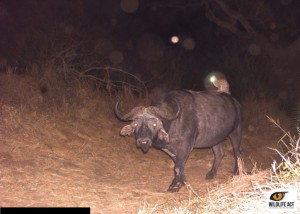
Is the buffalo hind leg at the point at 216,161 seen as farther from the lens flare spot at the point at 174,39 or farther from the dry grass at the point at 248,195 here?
the lens flare spot at the point at 174,39

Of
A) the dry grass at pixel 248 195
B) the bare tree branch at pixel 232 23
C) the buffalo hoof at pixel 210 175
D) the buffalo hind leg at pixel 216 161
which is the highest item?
the bare tree branch at pixel 232 23

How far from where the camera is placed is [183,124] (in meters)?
9.30

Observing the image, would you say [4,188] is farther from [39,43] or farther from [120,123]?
[39,43]

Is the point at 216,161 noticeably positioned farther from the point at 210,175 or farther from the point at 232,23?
the point at 232,23

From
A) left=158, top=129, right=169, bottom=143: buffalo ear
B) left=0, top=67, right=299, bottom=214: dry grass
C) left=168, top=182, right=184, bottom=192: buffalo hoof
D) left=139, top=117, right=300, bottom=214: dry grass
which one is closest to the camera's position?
left=139, top=117, right=300, bottom=214: dry grass

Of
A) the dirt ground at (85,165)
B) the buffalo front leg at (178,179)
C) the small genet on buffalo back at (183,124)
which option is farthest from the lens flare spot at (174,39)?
the buffalo front leg at (178,179)

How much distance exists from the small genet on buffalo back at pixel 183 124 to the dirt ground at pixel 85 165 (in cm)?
70

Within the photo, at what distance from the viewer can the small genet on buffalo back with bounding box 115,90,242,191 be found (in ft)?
28.8

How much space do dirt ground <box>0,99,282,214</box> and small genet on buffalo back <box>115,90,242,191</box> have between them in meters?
0.70

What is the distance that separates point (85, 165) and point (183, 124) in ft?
7.68

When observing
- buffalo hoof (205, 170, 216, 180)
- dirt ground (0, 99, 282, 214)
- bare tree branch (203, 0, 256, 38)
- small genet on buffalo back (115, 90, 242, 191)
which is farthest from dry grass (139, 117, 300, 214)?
bare tree branch (203, 0, 256, 38)

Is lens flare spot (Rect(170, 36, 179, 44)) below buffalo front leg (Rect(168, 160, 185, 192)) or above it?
above

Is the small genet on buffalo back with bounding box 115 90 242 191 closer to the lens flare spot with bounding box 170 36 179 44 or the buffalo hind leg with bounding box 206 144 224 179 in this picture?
the buffalo hind leg with bounding box 206 144 224 179

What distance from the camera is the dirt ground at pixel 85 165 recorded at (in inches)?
291
